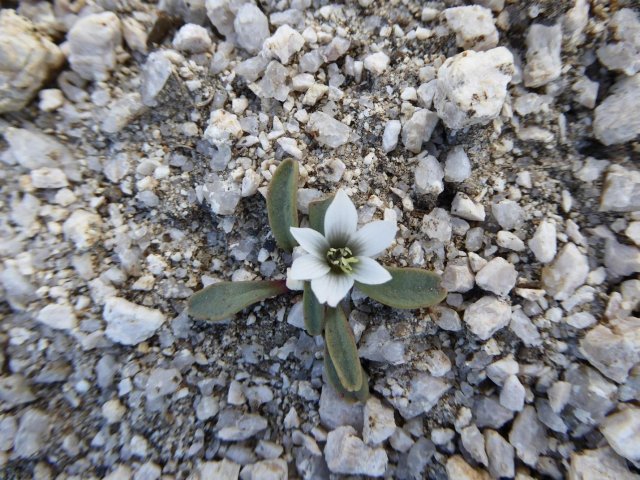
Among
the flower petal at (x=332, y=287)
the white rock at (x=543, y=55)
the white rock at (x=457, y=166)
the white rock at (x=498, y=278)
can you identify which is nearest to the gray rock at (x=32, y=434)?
the flower petal at (x=332, y=287)

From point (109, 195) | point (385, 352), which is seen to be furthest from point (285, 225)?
point (109, 195)

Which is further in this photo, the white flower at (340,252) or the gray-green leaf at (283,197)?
the gray-green leaf at (283,197)

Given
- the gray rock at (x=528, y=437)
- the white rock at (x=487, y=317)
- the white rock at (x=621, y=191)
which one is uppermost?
the white rock at (x=621, y=191)

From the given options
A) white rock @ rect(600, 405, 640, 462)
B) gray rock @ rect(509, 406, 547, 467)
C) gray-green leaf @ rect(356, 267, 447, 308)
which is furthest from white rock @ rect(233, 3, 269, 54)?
white rock @ rect(600, 405, 640, 462)

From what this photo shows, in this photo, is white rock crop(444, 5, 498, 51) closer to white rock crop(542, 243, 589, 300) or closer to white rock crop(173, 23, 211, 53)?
white rock crop(542, 243, 589, 300)

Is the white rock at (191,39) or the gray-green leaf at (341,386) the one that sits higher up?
the white rock at (191,39)

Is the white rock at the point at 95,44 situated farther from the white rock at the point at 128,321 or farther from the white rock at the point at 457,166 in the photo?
the white rock at the point at 457,166
